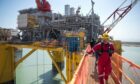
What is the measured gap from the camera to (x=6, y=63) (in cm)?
2417

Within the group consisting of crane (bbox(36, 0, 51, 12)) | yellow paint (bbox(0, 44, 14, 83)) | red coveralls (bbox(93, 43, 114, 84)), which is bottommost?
yellow paint (bbox(0, 44, 14, 83))

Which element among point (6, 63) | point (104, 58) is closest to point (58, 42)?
point (6, 63)

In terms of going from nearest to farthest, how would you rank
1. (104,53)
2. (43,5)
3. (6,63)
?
(104,53) < (6,63) < (43,5)

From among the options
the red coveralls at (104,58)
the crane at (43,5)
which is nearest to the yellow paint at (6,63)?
the red coveralls at (104,58)

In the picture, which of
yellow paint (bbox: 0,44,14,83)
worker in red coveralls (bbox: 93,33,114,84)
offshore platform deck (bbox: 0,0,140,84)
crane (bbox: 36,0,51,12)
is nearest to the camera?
worker in red coveralls (bbox: 93,33,114,84)

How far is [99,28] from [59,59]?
407 inches

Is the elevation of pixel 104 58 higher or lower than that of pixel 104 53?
lower

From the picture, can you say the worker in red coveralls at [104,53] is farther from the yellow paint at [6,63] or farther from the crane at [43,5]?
the crane at [43,5]

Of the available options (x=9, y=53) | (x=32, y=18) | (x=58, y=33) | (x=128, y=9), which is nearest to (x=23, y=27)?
(x=32, y=18)

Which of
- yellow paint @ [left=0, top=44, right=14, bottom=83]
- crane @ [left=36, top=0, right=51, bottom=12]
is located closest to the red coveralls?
yellow paint @ [left=0, top=44, right=14, bottom=83]

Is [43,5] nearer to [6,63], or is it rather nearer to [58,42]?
[6,63]

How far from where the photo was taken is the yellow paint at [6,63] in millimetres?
23453

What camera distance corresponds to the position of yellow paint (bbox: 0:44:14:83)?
76.9 ft

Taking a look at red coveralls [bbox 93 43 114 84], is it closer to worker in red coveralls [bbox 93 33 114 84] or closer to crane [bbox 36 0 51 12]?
worker in red coveralls [bbox 93 33 114 84]
